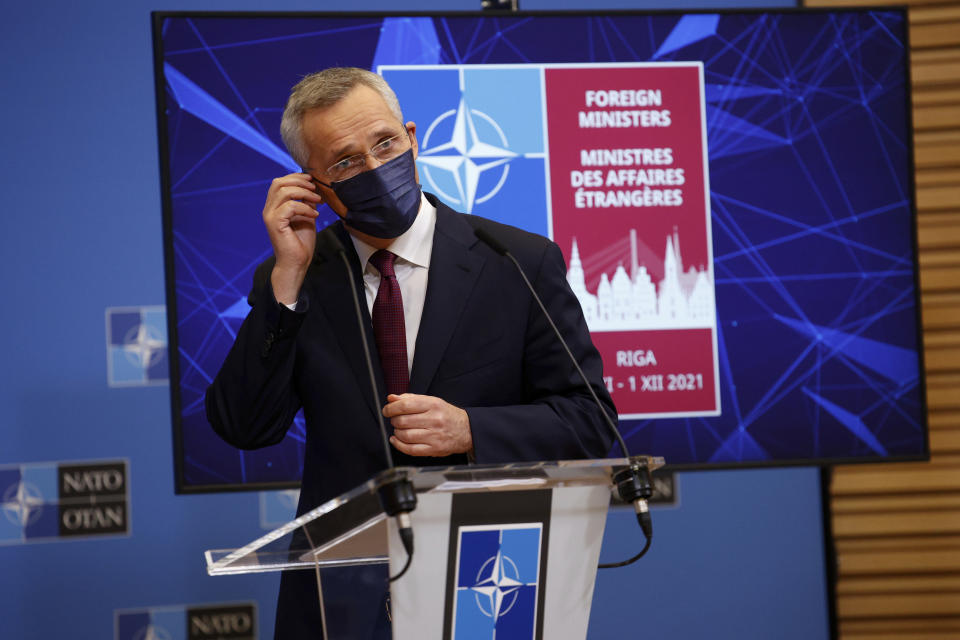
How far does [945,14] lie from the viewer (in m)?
3.70

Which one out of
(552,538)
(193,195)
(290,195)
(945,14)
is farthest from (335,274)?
(945,14)

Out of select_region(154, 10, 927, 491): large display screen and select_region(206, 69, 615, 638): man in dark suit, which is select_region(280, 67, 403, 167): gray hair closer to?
select_region(206, 69, 615, 638): man in dark suit

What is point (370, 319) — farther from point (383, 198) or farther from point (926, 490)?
point (926, 490)

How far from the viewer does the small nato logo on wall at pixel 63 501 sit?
334 centimetres

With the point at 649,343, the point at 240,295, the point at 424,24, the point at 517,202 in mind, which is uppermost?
the point at 424,24

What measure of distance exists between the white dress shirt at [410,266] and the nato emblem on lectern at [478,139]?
3.15 feet

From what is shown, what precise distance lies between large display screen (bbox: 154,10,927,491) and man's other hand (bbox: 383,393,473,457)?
1.44m

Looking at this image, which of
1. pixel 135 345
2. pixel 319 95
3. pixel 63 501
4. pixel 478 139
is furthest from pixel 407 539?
pixel 63 501

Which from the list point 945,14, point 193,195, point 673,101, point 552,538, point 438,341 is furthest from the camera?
point 945,14

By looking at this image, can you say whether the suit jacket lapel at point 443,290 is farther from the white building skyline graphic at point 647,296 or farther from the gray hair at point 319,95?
the white building skyline graphic at point 647,296

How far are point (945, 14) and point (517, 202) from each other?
203cm

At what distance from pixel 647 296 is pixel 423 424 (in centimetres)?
163

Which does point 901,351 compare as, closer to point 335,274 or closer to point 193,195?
point 335,274

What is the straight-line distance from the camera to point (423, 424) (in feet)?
4.63
